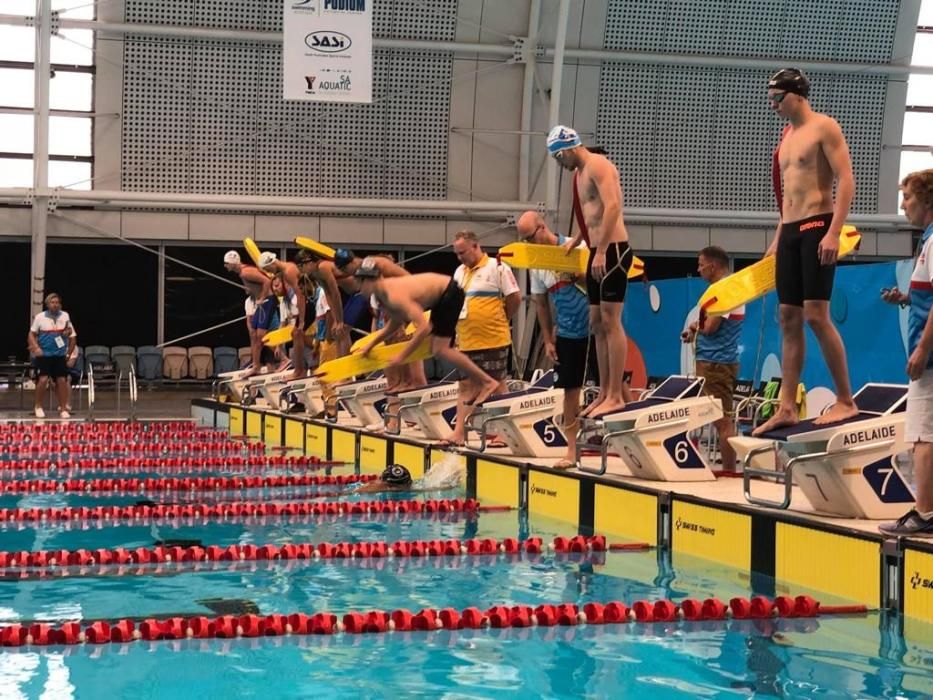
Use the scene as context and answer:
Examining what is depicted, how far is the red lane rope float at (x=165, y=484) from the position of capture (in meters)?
8.66

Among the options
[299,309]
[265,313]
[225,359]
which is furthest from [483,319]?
[225,359]

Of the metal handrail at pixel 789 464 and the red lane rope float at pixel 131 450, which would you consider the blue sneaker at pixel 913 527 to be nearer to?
the metal handrail at pixel 789 464

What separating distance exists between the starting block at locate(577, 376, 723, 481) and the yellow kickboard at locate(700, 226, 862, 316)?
20.6 inches

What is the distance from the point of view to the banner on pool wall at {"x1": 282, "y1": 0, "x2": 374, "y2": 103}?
1541 cm

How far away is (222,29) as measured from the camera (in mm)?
19203

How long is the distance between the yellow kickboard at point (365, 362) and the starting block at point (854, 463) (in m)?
4.60

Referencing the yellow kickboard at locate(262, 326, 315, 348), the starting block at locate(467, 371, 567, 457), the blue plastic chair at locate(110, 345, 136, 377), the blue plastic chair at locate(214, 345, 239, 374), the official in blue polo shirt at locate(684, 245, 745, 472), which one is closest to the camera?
the official in blue polo shirt at locate(684, 245, 745, 472)

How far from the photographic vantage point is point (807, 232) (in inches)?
214

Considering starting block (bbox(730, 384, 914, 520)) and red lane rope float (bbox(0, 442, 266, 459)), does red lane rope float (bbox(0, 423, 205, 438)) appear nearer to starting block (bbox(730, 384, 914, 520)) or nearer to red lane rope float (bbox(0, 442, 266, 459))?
red lane rope float (bbox(0, 442, 266, 459))

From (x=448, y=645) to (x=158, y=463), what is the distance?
686 cm

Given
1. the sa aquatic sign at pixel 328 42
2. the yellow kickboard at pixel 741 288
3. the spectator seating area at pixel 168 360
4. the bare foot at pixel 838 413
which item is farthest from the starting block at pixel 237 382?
the bare foot at pixel 838 413

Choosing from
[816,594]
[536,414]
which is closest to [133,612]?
[816,594]

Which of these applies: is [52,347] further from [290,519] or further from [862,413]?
[862,413]

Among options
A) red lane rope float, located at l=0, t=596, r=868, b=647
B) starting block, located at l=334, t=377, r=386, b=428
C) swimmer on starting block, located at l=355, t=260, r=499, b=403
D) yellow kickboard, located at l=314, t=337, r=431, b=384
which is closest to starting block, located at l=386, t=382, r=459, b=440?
yellow kickboard, located at l=314, t=337, r=431, b=384
